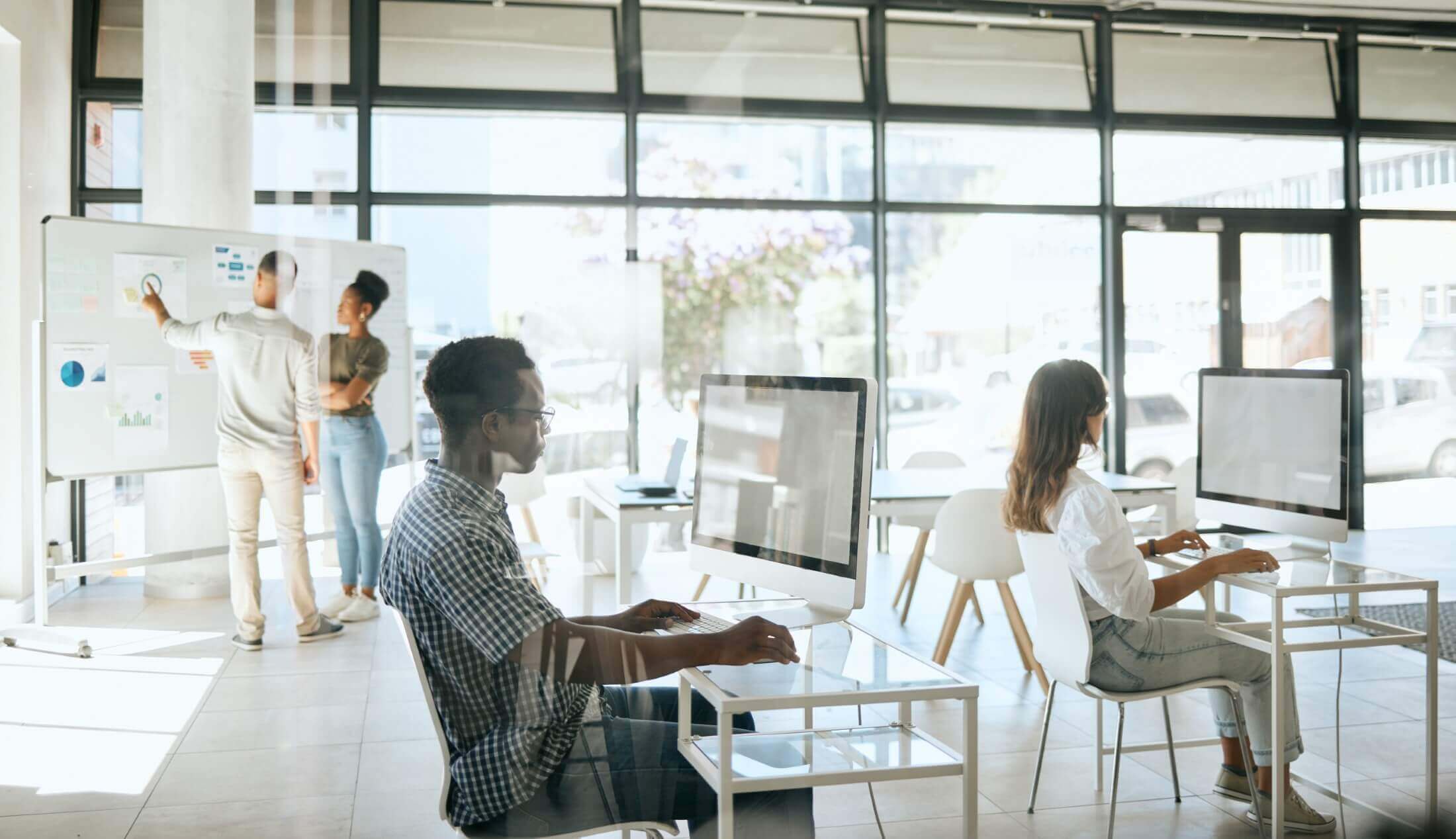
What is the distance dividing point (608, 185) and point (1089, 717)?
3198 mm

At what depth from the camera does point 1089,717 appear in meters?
3.13

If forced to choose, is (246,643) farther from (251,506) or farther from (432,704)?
(432,704)

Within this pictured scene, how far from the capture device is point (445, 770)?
1.54 m

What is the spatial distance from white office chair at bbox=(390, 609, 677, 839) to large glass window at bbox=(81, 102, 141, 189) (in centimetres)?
146

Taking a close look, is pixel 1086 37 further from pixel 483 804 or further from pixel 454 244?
pixel 483 804

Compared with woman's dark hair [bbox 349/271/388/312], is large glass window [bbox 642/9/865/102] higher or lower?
higher

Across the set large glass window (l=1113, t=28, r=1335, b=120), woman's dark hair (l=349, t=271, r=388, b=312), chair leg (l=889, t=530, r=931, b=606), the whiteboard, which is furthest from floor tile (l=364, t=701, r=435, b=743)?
large glass window (l=1113, t=28, r=1335, b=120)

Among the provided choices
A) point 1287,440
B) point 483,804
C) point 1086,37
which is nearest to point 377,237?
point 483,804

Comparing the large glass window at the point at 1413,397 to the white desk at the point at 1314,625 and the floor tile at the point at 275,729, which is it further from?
the floor tile at the point at 275,729

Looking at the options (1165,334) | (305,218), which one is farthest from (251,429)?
(1165,334)

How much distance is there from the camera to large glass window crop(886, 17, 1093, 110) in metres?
5.77

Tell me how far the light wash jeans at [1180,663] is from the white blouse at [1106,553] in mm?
74

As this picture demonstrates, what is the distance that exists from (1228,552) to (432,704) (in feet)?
5.18

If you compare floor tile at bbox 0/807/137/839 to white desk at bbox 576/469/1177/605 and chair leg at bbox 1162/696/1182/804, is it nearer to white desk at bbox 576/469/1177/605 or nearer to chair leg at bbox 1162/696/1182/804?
white desk at bbox 576/469/1177/605
